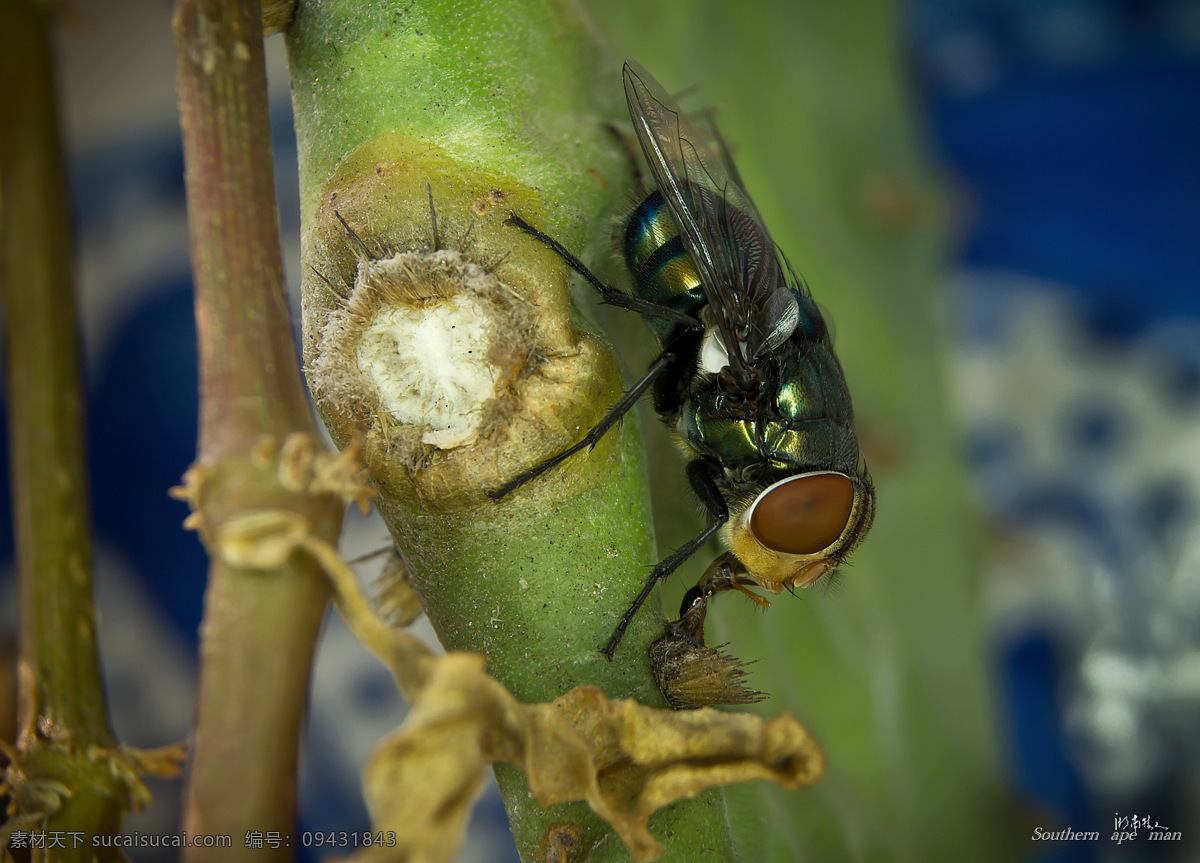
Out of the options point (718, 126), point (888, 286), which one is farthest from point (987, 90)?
point (718, 126)

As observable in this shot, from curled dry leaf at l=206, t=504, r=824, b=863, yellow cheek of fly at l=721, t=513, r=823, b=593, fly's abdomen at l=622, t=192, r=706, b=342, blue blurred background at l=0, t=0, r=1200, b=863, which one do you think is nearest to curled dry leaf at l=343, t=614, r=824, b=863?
curled dry leaf at l=206, t=504, r=824, b=863

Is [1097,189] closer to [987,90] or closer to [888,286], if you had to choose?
[987,90]

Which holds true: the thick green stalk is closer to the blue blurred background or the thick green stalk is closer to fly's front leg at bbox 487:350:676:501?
fly's front leg at bbox 487:350:676:501

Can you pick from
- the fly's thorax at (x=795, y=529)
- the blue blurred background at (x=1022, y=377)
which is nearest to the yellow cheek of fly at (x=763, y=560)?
the fly's thorax at (x=795, y=529)

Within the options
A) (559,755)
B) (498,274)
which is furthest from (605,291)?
(559,755)

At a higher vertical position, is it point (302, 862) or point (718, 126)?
point (718, 126)

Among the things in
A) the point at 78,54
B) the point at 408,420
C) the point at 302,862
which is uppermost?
the point at 78,54
